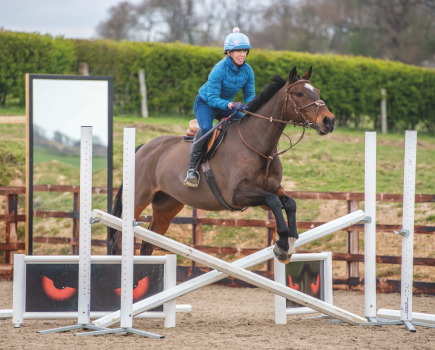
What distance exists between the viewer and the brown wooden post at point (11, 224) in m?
7.14

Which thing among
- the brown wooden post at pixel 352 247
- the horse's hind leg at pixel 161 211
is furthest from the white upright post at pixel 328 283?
the brown wooden post at pixel 352 247

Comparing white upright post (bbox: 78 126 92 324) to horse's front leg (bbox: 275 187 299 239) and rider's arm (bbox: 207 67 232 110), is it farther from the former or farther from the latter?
horse's front leg (bbox: 275 187 299 239)

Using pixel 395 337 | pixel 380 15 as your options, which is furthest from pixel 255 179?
pixel 380 15

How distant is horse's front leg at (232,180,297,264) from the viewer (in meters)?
3.91

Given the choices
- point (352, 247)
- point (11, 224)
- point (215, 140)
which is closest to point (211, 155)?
point (215, 140)

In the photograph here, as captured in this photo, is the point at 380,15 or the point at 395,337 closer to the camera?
the point at 395,337

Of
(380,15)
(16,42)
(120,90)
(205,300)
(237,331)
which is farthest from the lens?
(380,15)

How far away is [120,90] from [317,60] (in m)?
5.29

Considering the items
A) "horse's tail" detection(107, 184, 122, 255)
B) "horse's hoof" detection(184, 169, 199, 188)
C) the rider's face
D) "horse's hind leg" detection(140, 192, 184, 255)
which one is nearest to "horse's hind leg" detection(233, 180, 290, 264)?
"horse's hoof" detection(184, 169, 199, 188)

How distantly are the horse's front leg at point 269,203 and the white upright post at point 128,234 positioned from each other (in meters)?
0.89

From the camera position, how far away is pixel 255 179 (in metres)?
4.21

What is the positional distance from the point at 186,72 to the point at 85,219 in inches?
358

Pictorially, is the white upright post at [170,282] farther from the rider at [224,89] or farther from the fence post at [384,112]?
the fence post at [384,112]

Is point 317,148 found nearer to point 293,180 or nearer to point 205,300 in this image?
point 293,180
